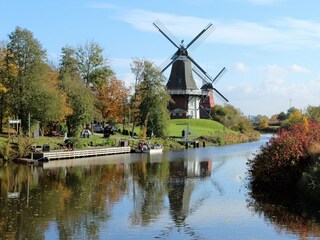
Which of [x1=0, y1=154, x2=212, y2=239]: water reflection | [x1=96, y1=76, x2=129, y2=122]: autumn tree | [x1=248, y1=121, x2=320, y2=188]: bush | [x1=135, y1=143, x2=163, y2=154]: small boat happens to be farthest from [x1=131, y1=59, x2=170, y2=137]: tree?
[x1=248, y1=121, x2=320, y2=188]: bush

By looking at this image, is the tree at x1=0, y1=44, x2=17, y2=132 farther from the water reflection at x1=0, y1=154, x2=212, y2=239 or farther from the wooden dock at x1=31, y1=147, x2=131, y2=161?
the water reflection at x1=0, y1=154, x2=212, y2=239

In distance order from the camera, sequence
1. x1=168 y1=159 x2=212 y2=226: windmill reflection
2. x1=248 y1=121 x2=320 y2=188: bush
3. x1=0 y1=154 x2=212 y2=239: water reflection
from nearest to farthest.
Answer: x1=0 y1=154 x2=212 y2=239: water reflection < x1=168 y1=159 x2=212 y2=226: windmill reflection < x1=248 y1=121 x2=320 y2=188: bush

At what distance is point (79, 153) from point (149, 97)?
23.6 m

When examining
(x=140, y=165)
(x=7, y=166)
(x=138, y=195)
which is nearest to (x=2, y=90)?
(x=7, y=166)

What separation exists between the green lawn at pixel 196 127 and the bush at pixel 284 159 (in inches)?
2252

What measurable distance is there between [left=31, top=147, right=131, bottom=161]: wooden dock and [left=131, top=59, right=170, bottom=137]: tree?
13.3 meters

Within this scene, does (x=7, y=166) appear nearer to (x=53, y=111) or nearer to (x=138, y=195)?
(x=53, y=111)

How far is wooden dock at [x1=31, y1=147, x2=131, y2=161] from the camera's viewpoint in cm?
5164

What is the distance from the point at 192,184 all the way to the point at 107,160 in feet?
64.9

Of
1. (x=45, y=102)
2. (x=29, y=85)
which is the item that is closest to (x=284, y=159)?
(x=45, y=102)

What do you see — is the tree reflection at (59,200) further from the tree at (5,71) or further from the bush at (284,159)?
the tree at (5,71)

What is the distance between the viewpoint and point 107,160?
55.4 m

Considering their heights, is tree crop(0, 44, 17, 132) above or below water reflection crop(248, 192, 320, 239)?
above

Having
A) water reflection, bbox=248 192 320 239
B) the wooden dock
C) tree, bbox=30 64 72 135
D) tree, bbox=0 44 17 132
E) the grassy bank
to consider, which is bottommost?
water reflection, bbox=248 192 320 239
